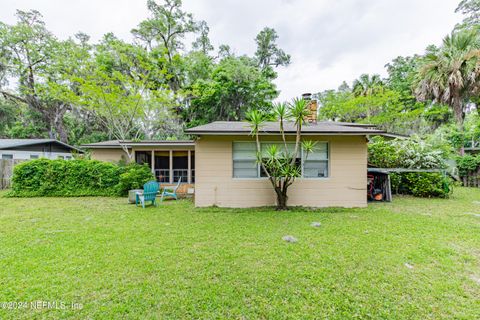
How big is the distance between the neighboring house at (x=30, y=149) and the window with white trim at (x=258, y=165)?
1572 centimetres

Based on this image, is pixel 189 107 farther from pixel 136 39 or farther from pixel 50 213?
pixel 50 213

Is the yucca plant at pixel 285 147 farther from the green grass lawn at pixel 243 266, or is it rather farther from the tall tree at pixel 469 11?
the tall tree at pixel 469 11

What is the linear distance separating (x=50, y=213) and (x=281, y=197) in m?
6.90

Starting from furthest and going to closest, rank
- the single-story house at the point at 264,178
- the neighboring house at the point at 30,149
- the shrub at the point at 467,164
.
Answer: the neighboring house at the point at 30,149, the shrub at the point at 467,164, the single-story house at the point at 264,178

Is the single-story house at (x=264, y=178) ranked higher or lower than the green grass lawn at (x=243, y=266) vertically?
higher

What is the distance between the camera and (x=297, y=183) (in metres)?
6.73

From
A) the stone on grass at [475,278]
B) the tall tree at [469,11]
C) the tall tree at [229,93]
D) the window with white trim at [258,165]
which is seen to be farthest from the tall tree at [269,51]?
the stone on grass at [475,278]

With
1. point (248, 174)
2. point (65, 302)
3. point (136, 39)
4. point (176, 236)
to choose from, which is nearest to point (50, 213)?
point (176, 236)

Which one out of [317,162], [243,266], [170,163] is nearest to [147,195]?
[170,163]

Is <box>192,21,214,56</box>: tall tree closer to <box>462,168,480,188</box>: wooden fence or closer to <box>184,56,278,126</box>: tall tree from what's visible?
<box>184,56,278,126</box>: tall tree

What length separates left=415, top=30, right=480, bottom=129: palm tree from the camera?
12.1m

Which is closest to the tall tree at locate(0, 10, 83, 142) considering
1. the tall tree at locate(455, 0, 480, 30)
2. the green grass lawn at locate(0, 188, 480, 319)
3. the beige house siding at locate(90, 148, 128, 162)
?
the beige house siding at locate(90, 148, 128, 162)

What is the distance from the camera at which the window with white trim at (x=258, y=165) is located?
6734mm

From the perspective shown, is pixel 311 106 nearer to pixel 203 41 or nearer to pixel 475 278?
pixel 475 278
